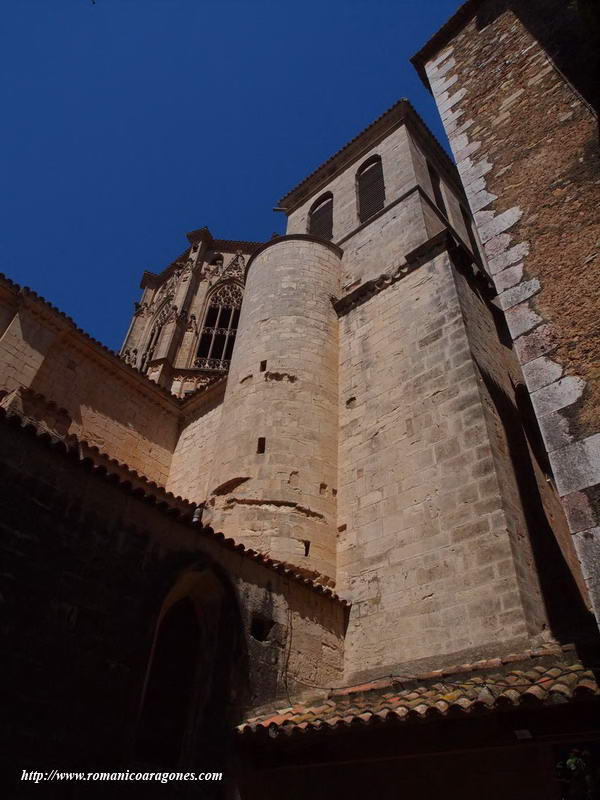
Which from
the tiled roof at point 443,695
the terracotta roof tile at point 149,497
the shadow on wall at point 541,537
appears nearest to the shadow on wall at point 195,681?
the tiled roof at point 443,695

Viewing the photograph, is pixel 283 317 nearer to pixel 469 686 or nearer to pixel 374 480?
pixel 374 480

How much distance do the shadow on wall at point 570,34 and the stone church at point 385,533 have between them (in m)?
0.03

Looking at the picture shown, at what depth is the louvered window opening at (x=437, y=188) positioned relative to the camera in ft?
47.1

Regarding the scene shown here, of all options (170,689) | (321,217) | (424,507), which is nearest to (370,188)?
(321,217)

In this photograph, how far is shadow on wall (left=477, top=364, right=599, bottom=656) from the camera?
5.94m

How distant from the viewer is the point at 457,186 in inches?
666

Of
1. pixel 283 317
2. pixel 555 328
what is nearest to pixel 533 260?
pixel 555 328

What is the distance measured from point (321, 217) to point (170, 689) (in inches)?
533

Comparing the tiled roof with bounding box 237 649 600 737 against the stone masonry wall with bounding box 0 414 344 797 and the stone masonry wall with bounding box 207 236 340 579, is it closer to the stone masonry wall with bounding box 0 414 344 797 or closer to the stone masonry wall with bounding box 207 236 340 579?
the stone masonry wall with bounding box 0 414 344 797

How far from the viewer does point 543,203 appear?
447 centimetres

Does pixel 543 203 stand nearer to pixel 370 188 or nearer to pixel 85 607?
pixel 85 607

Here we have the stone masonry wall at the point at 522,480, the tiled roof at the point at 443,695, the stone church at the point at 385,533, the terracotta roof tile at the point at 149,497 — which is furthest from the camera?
the stone masonry wall at the point at 522,480

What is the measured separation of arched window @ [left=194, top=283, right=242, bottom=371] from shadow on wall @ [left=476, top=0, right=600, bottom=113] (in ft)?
53.9

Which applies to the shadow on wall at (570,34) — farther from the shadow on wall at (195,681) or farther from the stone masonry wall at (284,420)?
the stone masonry wall at (284,420)
